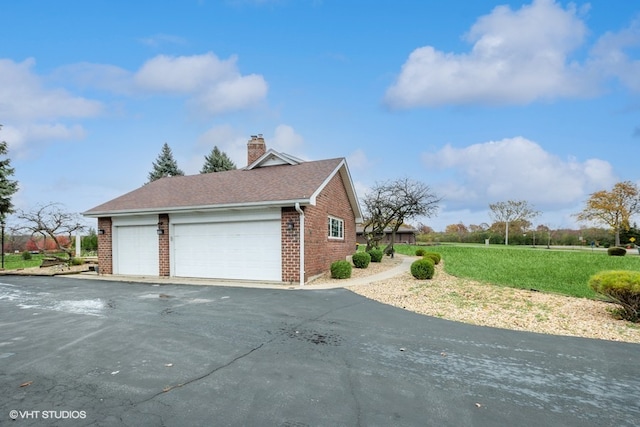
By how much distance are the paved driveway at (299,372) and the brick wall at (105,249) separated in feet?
26.4

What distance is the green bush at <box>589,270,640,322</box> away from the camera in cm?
687

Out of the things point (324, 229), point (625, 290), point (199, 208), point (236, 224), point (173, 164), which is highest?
point (173, 164)

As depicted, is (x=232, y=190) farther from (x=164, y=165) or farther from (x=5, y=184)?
(x=164, y=165)

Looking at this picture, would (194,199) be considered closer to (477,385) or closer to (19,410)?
(19,410)

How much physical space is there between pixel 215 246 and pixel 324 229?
4.41 metres

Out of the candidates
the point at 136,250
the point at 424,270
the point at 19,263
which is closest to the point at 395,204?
the point at 424,270

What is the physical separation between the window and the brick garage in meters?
0.05

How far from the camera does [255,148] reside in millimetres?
18703

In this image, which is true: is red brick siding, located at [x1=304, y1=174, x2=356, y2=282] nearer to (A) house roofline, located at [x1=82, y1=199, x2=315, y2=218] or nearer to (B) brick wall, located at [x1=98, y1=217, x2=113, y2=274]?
(A) house roofline, located at [x1=82, y1=199, x2=315, y2=218]

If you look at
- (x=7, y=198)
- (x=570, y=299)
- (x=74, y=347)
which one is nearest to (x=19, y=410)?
(x=74, y=347)

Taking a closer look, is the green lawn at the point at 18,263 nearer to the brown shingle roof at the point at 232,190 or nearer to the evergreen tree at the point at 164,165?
the brown shingle roof at the point at 232,190

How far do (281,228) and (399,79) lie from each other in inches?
393

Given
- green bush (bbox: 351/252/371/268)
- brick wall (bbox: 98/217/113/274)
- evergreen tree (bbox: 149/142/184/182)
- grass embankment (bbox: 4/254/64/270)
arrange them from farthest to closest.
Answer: evergreen tree (bbox: 149/142/184/182) → grass embankment (bbox: 4/254/64/270) → green bush (bbox: 351/252/371/268) → brick wall (bbox: 98/217/113/274)

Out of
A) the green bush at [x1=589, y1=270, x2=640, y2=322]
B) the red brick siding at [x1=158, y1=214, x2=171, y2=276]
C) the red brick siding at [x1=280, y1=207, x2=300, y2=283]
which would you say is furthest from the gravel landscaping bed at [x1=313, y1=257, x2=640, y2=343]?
the red brick siding at [x1=158, y1=214, x2=171, y2=276]
